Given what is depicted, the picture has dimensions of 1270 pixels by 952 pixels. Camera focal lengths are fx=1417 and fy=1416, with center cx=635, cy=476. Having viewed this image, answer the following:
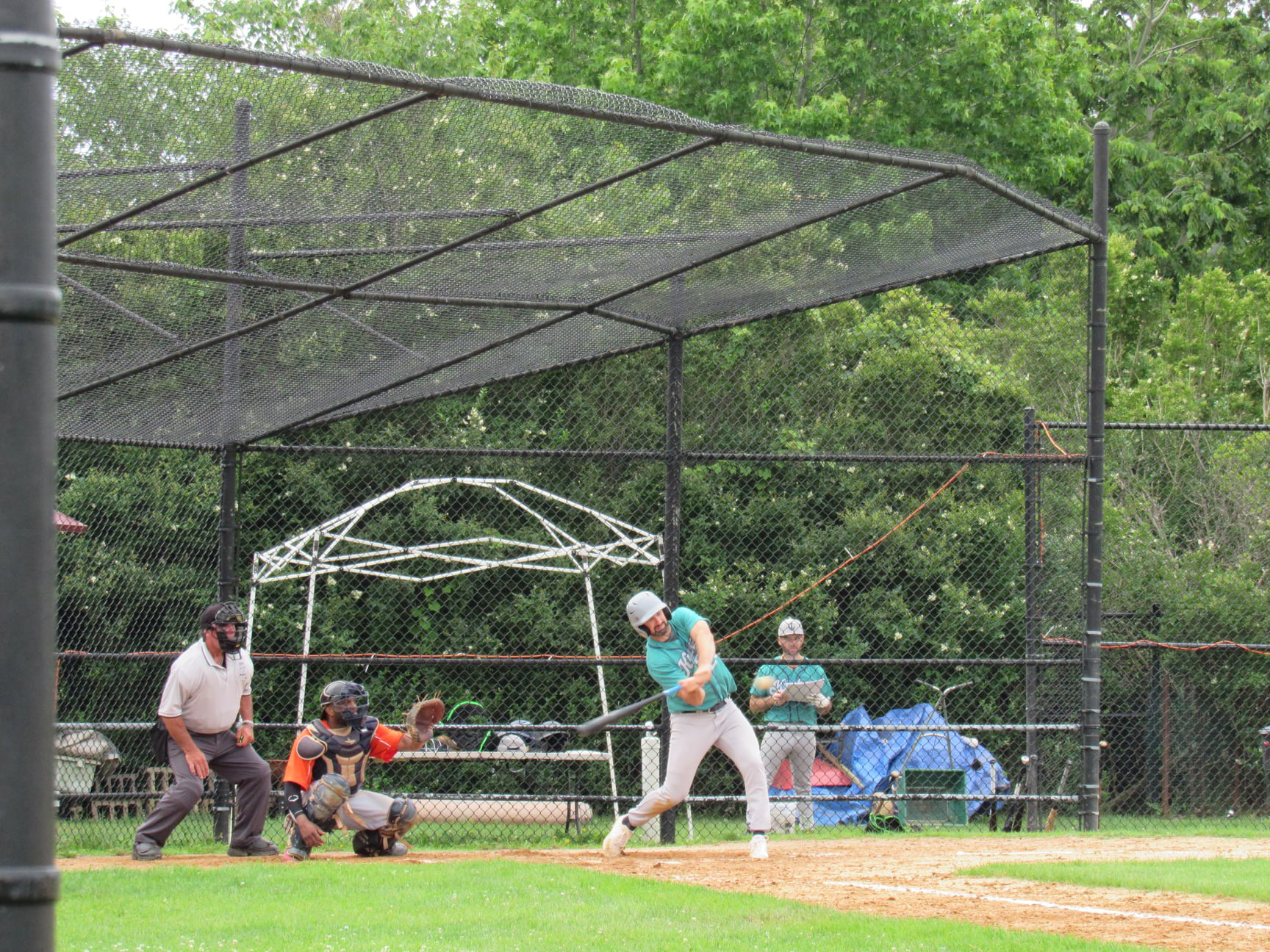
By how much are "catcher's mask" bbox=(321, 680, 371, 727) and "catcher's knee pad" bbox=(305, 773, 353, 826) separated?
0.37m

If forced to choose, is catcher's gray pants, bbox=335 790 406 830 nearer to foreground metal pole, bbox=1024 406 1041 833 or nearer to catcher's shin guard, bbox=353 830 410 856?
catcher's shin guard, bbox=353 830 410 856

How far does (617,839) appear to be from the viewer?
832cm

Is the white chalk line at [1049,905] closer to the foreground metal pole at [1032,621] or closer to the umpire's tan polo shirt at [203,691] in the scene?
the foreground metal pole at [1032,621]

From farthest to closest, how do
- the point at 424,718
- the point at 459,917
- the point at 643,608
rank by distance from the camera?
the point at 424,718 → the point at 643,608 → the point at 459,917

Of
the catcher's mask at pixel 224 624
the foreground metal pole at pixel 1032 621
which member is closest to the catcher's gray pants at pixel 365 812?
the catcher's mask at pixel 224 624

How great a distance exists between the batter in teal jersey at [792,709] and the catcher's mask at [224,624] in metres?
3.81

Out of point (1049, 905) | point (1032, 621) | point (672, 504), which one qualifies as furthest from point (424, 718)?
point (1032, 621)

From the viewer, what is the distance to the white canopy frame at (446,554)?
1137 cm

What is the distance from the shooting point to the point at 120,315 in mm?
8695

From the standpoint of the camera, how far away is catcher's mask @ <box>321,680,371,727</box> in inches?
337

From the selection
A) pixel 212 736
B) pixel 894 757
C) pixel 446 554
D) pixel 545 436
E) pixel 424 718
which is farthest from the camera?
pixel 545 436

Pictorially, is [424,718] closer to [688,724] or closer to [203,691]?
[203,691]

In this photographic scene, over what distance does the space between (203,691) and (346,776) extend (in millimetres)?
1021

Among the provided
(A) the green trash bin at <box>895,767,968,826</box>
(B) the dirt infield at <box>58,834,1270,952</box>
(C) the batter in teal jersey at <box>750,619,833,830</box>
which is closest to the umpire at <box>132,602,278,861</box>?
(B) the dirt infield at <box>58,834,1270,952</box>
